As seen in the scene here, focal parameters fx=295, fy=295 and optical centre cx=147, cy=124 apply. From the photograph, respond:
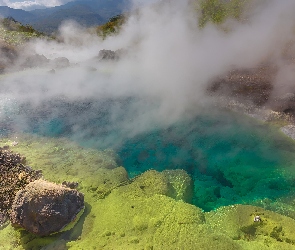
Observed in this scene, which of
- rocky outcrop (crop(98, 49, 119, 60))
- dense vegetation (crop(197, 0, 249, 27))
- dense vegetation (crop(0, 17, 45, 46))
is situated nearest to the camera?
rocky outcrop (crop(98, 49, 119, 60))

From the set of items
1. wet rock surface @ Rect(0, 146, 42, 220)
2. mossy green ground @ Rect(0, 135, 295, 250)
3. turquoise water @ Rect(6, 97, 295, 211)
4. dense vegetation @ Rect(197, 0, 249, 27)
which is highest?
dense vegetation @ Rect(197, 0, 249, 27)

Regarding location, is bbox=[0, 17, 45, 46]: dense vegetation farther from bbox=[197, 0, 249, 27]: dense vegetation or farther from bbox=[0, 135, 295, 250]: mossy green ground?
bbox=[0, 135, 295, 250]: mossy green ground

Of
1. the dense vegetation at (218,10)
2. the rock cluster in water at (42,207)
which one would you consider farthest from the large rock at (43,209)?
the dense vegetation at (218,10)

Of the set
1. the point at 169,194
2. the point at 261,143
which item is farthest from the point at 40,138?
the point at 261,143

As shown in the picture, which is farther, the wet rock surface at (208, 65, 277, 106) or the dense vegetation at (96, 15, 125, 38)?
the dense vegetation at (96, 15, 125, 38)

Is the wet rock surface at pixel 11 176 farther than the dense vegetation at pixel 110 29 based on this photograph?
No

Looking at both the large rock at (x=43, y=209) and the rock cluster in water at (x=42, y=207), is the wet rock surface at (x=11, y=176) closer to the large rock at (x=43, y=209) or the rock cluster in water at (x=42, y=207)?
the rock cluster in water at (x=42, y=207)

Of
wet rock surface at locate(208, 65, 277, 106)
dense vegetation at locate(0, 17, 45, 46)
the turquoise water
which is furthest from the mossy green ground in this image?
dense vegetation at locate(0, 17, 45, 46)

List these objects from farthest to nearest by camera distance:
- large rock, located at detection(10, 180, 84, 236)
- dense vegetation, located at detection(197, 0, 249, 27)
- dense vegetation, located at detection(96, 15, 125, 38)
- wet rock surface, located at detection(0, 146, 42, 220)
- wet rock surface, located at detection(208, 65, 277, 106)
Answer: dense vegetation, located at detection(96, 15, 125, 38)
dense vegetation, located at detection(197, 0, 249, 27)
wet rock surface, located at detection(208, 65, 277, 106)
wet rock surface, located at detection(0, 146, 42, 220)
large rock, located at detection(10, 180, 84, 236)
